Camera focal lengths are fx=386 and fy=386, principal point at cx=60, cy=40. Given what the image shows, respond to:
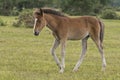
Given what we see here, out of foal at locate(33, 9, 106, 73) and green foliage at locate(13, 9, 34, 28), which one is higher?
foal at locate(33, 9, 106, 73)

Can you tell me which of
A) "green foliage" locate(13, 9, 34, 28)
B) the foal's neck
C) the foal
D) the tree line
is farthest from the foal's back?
the tree line

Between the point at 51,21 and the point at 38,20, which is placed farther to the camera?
the point at 51,21

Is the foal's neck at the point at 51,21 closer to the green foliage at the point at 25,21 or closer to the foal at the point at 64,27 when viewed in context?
the foal at the point at 64,27

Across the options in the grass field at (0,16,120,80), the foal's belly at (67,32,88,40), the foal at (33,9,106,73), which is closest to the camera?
the grass field at (0,16,120,80)

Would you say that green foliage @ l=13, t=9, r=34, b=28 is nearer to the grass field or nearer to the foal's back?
the grass field

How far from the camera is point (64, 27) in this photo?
13.2 metres

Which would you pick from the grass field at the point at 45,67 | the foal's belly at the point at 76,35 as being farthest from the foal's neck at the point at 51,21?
the grass field at the point at 45,67

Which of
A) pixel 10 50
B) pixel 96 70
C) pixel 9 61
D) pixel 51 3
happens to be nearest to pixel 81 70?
pixel 96 70

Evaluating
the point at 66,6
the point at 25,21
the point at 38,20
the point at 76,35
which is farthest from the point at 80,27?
the point at 66,6

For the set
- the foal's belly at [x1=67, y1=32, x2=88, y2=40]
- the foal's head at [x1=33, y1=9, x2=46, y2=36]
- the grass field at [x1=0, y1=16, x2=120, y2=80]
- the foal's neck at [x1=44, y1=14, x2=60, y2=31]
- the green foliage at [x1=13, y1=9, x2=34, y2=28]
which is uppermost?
the foal's head at [x1=33, y1=9, x2=46, y2=36]

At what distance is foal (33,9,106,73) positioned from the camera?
1246 cm

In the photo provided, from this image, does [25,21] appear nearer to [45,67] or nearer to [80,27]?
[45,67]

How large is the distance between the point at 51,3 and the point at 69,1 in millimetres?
18608

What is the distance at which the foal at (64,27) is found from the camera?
12.5 metres
